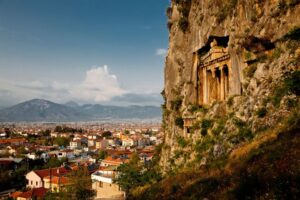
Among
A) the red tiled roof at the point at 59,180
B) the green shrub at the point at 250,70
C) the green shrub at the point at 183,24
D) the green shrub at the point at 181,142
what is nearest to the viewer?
the green shrub at the point at 250,70

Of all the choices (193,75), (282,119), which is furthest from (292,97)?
(193,75)

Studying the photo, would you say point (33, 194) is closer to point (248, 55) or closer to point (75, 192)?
point (75, 192)

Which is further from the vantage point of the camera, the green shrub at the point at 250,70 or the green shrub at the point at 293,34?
the green shrub at the point at 250,70

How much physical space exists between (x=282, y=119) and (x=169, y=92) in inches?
803

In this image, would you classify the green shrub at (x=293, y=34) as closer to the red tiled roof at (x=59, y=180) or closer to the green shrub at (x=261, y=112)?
the green shrub at (x=261, y=112)

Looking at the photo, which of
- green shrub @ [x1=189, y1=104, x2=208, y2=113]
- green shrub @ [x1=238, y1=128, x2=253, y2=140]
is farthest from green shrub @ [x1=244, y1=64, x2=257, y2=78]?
green shrub @ [x1=189, y1=104, x2=208, y2=113]

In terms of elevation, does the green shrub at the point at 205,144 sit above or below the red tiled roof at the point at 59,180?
above

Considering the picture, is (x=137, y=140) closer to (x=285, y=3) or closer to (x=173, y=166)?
(x=173, y=166)

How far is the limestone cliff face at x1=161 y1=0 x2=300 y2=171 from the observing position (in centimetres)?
1720

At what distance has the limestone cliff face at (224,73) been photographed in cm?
1720

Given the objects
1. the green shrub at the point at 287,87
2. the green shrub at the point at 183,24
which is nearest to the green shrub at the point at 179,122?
the green shrub at the point at 183,24

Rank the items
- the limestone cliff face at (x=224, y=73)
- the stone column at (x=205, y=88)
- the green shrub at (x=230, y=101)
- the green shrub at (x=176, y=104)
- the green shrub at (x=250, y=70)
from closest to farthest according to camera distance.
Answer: the limestone cliff face at (x=224, y=73)
the green shrub at (x=250, y=70)
the green shrub at (x=230, y=101)
the stone column at (x=205, y=88)
the green shrub at (x=176, y=104)

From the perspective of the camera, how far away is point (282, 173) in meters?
7.98

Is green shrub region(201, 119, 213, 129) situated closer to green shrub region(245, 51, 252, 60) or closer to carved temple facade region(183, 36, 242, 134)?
carved temple facade region(183, 36, 242, 134)
